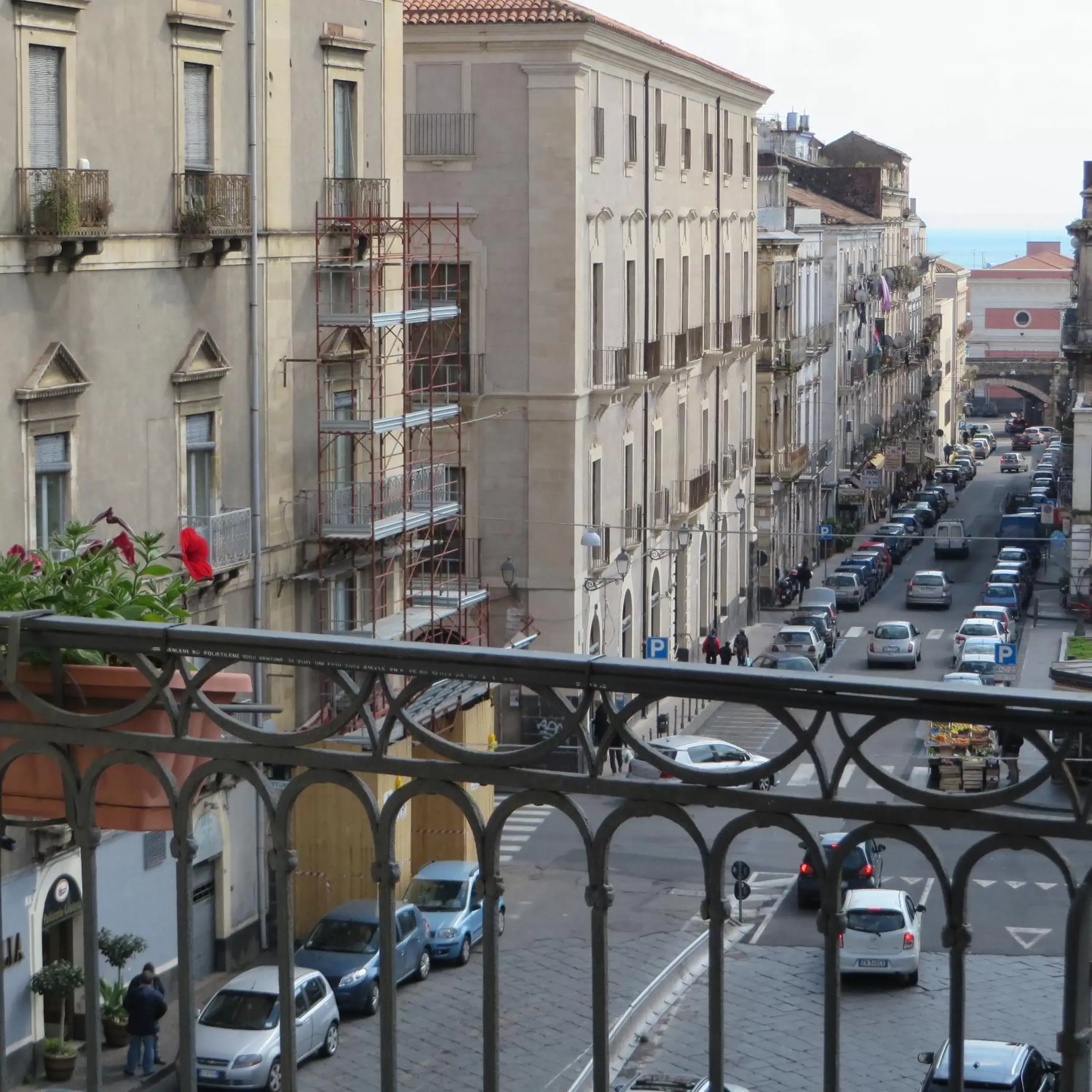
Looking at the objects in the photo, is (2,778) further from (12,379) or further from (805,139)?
(805,139)

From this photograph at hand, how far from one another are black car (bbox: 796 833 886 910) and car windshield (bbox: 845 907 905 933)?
0.09m

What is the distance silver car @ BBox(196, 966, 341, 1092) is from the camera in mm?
10219

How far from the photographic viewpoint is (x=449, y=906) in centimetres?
1013

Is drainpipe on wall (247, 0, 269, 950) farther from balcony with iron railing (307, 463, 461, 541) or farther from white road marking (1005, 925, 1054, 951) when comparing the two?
white road marking (1005, 925, 1054, 951)

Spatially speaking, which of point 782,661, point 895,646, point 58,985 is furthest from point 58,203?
point 895,646

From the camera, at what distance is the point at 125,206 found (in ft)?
66.4

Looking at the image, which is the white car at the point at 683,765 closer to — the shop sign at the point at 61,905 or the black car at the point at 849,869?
the black car at the point at 849,869

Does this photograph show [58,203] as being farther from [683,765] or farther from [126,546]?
[683,765]

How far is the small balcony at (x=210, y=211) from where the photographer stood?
69.1 feet

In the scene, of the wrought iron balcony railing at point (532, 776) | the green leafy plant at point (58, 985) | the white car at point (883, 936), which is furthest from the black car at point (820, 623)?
the wrought iron balcony railing at point (532, 776)

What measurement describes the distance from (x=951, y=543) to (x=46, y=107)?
53.1 meters

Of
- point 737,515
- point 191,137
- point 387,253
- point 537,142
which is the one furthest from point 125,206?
point 737,515

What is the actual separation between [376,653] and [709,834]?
33.4 ft

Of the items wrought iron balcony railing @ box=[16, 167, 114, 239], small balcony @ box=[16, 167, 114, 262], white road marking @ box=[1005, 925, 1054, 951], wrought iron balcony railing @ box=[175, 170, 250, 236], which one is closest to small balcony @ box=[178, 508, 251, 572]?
wrought iron balcony railing @ box=[175, 170, 250, 236]
